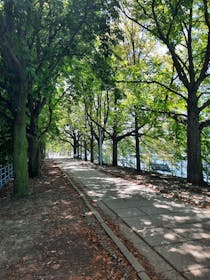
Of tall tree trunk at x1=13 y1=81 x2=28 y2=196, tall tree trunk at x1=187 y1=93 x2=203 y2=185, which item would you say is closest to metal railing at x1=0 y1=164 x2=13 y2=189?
tall tree trunk at x1=13 y1=81 x2=28 y2=196

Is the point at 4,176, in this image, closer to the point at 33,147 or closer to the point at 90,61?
the point at 33,147

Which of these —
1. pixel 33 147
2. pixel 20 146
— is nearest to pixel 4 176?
pixel 33 147

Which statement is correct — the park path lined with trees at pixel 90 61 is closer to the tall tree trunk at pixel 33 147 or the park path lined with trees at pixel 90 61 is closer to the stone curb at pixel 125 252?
the tall tree trunk at pixel 33 147

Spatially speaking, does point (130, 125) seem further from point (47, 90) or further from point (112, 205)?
point (112, 205)

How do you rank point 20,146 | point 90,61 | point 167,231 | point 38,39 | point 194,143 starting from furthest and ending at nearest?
1. point 194,143
2. point 90,61
3. point 38,39
4. point 20,146
5. point 167,231

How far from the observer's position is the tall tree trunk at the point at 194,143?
43.1 feet

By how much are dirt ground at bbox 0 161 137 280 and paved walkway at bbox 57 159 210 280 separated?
607 mm

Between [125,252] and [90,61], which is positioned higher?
[90,61]

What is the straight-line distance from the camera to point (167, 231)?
19.4ft

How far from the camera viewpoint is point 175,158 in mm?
25828

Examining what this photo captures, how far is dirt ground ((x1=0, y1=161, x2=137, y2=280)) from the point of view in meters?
4.21

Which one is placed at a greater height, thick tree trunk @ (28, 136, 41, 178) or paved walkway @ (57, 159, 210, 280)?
thick tree trunk @ (28, 136, 41, 178)

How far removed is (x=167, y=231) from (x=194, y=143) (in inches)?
319

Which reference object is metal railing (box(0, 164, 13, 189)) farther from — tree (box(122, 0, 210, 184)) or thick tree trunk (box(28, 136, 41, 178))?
tree (box(122, 0, 210, 184))
